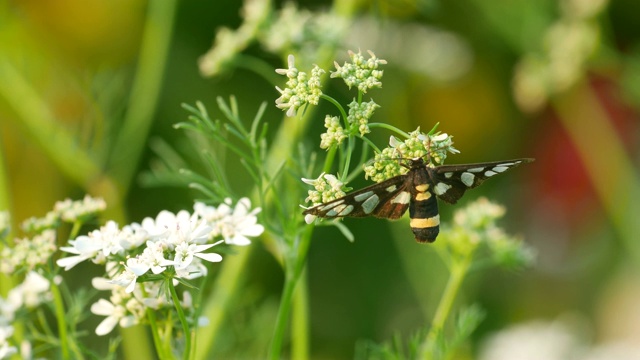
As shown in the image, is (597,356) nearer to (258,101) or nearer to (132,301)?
(132,301)

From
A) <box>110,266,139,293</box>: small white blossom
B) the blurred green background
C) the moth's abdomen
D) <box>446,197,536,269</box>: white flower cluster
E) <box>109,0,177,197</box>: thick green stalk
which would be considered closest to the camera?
<box>110,266,139,293</box>: small white blossom

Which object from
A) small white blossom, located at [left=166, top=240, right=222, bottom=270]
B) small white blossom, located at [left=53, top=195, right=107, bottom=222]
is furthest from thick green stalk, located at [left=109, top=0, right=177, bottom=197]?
small white blossom, located at [left=166, top=240, right=222, bottom=270]

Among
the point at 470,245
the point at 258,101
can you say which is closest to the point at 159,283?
the point at 470,245

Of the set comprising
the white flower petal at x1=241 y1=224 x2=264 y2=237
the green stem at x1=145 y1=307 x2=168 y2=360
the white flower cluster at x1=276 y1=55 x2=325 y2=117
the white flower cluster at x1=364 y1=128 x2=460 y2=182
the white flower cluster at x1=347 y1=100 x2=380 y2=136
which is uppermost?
the white flower cluster at x1=276 y1=55 x2=325 y2=117

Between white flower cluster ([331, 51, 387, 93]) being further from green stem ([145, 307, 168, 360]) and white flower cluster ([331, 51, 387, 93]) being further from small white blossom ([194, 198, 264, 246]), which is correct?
green stem ([145, 307, 168, 360])

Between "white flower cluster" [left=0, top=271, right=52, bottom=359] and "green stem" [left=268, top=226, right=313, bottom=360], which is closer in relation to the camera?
"green stem" [left=268, top=226, right=313, bottom=360]

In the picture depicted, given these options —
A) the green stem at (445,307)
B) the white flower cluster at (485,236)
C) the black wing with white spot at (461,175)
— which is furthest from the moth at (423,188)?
the white flower cluster at (485,236)

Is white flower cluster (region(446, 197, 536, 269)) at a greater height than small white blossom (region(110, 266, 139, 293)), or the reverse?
white flower cluster (region(446, 197, 536, 269))

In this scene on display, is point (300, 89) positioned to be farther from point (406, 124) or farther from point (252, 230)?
point (406, 124)
